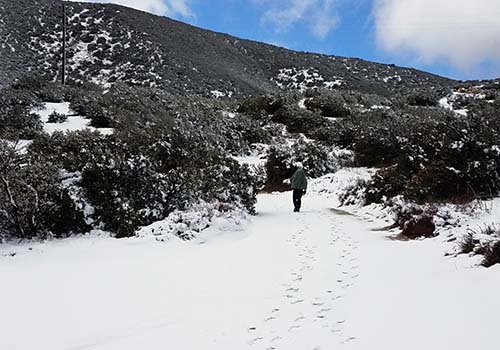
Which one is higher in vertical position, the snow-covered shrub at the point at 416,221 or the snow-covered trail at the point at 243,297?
the snow-covered shrub at the point at 416,221

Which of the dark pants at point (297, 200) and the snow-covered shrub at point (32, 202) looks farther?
the dark pants at point (297, 200)

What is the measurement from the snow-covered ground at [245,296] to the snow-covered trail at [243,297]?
2cm

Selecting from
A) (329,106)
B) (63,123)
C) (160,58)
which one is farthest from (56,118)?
(160,58)

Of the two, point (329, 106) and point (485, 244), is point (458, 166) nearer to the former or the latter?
point (485, 244)

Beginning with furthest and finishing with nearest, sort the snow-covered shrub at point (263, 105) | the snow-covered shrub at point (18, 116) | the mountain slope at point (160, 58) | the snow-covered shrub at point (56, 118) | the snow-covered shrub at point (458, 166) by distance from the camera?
the mountain slope at point (160, 58) → the snow-covered shrub at point (263, 105) → the snow-covered shrub at point (56, 118) → the snow-covered shrub at point (18, 116) → the snow-covered shrub at point (458, 166)

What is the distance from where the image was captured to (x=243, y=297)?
19.6 feet

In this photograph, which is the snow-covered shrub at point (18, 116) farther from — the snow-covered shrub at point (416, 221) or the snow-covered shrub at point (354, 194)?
the snow-covered shrub at point (416, 221)

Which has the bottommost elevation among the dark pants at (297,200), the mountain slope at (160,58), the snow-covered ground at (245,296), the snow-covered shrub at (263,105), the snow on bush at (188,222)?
the snow-covered ground at (245,296)

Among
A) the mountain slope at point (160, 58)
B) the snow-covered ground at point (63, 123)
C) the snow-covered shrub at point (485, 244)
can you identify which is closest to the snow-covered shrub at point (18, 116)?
the snow-covered ground at point (63, 123)

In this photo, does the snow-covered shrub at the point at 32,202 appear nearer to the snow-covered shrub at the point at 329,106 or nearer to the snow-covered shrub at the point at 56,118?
the snow-covered shrub at the point at 56,118

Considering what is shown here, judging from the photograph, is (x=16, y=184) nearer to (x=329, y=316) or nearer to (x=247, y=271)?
(x=247, y=271)

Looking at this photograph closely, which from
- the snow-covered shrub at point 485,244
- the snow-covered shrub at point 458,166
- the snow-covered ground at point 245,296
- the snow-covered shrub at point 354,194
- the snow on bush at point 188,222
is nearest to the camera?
the snow-covered ground at point 245,296

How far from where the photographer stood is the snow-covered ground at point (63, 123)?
18453 millimetres

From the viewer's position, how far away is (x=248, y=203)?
44.8ft
